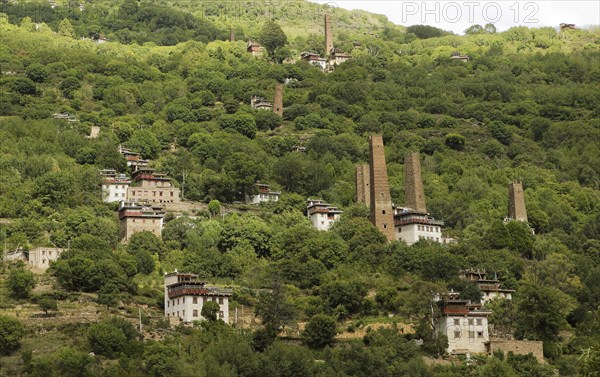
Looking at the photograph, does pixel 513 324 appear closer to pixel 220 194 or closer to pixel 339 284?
pixel 339 284

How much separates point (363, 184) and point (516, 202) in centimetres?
1305

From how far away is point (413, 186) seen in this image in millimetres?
108188

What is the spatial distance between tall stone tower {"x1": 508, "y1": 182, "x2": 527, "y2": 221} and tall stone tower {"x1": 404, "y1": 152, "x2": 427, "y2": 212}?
7.49 metres

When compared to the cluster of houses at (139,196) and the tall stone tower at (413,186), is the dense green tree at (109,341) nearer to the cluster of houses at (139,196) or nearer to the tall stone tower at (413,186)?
the cluster of houses at (139,196)

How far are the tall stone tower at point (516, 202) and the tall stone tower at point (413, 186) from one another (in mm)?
7493

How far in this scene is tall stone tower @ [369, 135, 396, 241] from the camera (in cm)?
10131

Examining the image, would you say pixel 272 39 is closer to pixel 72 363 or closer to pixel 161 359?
pixel 161 359

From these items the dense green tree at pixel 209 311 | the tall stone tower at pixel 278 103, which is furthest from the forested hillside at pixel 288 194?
the dense green tree at pixel 209 311

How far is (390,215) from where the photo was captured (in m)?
102

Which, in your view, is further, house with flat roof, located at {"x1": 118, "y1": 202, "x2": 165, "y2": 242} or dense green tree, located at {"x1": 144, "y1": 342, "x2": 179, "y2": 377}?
house with flat roof, located at {"x1": 118, "y1": 202, "x2": 165, "y2": 242}

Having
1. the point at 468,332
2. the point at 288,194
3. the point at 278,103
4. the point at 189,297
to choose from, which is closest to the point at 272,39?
the point at 278,103

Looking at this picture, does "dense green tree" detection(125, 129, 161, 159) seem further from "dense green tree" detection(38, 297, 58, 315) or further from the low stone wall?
the low stone wall

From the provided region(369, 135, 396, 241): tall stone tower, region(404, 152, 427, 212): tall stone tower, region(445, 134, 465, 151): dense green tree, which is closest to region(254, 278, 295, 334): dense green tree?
region(369, 135, 396, 241): tall stone tower

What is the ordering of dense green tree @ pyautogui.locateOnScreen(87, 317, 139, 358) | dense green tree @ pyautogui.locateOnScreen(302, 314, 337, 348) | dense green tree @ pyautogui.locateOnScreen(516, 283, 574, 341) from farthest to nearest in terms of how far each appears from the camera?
dense green tree @ pyautogui.locateOnScreen(516, 283, 574, 341) → dense green tree @ pyautogui.locateOnScreen(302, 314, 337, 348) → dense green tree @ pyautogui.locateOnScreen(87, 317, 139, 358)
